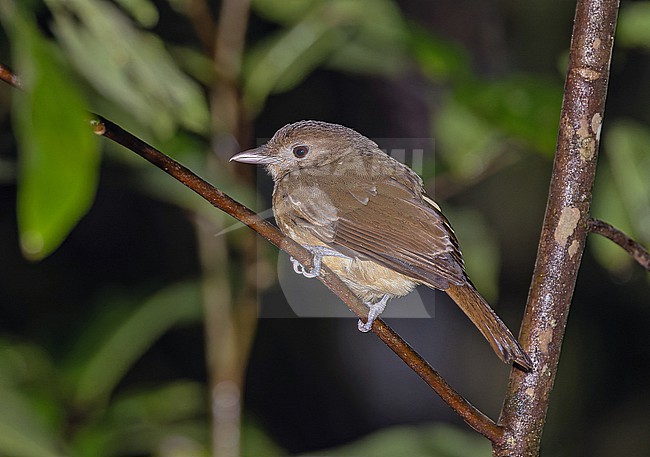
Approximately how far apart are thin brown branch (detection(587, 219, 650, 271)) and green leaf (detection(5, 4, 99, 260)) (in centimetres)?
38

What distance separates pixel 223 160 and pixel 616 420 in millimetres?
1738

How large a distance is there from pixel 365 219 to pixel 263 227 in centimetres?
16

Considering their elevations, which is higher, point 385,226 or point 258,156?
point 258,156

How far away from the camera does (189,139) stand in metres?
1.42

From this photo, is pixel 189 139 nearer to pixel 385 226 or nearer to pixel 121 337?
pixel 121 337

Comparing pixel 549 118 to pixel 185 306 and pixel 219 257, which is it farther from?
pixel 185 306

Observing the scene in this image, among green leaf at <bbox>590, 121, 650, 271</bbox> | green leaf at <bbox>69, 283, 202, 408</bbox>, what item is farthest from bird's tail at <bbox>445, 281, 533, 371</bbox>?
green leaf at <bbox>69, 283, 202, 408</bbox>

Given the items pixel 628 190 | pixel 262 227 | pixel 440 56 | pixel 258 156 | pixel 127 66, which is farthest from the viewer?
pixel 440 56

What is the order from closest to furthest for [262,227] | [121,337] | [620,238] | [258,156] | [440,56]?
[262,227]
[620,238]
[258,156]
[440,56]
[121,337]

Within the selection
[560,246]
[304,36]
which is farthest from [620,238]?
[304,36]

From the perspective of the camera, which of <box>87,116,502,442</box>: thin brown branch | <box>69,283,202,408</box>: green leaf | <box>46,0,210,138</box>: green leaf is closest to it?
<box>87,116,502,442</box>: thin brown branch

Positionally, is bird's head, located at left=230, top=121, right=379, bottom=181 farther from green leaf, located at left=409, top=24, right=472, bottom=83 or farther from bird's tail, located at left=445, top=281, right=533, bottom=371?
green leaf, located at left=409, top=24, right=472, bottom=83

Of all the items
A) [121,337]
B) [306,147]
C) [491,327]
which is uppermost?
[121,337]

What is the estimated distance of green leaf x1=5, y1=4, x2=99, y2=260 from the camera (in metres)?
0.61
